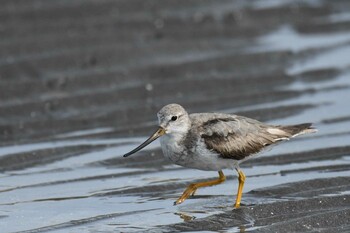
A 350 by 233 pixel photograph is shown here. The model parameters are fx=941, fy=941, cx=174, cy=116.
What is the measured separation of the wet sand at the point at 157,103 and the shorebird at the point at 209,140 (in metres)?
0.39

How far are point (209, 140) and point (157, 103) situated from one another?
4.10 metres

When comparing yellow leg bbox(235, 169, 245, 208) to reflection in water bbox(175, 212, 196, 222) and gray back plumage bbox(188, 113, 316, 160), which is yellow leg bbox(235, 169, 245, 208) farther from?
reflection in water bbox(175, 212, 196, 222)

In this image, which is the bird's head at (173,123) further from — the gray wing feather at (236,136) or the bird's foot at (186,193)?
the bird's foot at (186,193)

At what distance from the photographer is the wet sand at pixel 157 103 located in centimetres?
895

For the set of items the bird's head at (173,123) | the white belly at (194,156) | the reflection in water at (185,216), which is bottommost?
the reflection in water at (185,216)

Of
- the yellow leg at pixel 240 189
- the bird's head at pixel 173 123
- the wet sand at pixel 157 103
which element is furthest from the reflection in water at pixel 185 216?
the bird's head at pixel 173 123

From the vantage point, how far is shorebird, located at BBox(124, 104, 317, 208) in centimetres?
915

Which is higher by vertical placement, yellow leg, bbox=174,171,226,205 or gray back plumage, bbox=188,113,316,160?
gray back plumage, bbox=188,113,316,160

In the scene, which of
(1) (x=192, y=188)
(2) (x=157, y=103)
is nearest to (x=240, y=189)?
(1) (x=192, y=188)

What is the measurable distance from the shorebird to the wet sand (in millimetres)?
391

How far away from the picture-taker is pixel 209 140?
9172 mm

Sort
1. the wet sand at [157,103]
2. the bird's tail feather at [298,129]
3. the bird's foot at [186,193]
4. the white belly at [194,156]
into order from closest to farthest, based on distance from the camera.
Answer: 1. the wet sand at [157,103]
2. the white belly at [194,156]
3. the bird's foot at [186,193]
4. the bird's tail feather at [298,129]

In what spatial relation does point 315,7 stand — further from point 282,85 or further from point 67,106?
point 67,106

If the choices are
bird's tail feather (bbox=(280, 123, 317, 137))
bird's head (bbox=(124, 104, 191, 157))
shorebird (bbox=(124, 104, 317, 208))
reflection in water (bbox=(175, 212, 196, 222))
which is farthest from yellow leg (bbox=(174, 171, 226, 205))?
bird's tail feather (bbox=(280, 123, 317, 137))
